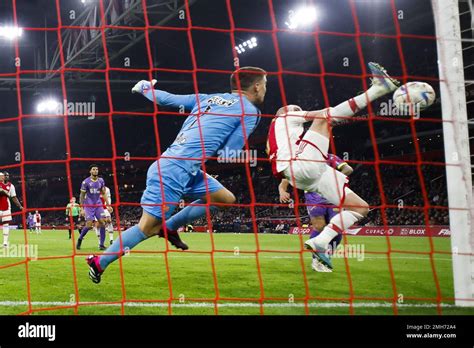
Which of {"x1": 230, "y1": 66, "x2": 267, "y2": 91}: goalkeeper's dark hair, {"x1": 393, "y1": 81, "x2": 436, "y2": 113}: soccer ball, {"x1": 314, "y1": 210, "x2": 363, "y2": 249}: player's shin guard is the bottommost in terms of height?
{"x1": 314, "y1": 210, "x2": 363, "y2": 249}: player's shin guard

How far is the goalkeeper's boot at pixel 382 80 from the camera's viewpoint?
140 inches

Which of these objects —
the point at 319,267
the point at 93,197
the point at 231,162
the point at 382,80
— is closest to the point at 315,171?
the point at 382,80

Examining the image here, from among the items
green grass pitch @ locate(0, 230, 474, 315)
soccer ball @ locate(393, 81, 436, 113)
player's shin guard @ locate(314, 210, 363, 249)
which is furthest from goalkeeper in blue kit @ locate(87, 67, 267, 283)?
soccer ball @ locate(393, 81, 436, 113)

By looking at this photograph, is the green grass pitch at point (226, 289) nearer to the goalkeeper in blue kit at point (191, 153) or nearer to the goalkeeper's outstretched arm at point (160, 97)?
the goalkeeper in blue kit at point (191, 153)

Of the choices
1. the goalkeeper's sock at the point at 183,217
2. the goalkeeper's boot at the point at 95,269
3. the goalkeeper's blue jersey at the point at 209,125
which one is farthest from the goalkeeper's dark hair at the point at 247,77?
the goalkeeper's boot at the point at 95,269

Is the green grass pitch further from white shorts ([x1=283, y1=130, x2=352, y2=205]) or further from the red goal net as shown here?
white shorts ([x1=283, y1=130, x2=352, y2=205])

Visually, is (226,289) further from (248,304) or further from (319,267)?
(319,267)

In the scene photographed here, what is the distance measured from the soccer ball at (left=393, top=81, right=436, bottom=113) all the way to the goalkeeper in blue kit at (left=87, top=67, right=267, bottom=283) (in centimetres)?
103

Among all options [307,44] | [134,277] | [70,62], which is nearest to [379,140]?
[307,44]

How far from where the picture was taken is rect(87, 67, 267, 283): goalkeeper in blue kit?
12.0 feet

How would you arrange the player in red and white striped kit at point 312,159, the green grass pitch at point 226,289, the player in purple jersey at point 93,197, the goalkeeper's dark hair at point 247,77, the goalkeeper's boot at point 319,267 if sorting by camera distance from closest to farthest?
the green grass pitch at point 226,289, the goalkeeper's dark hair at point 247,77, the player in red and white striped kit at point 312,159, the goalkeeper's boot at point 319,267, the player in purple jersey at point 93,197

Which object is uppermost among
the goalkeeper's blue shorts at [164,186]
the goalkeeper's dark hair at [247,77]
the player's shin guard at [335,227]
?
the goalkeeper's dark hair at [247,77]

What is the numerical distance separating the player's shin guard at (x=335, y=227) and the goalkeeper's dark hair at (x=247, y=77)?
135 cm
